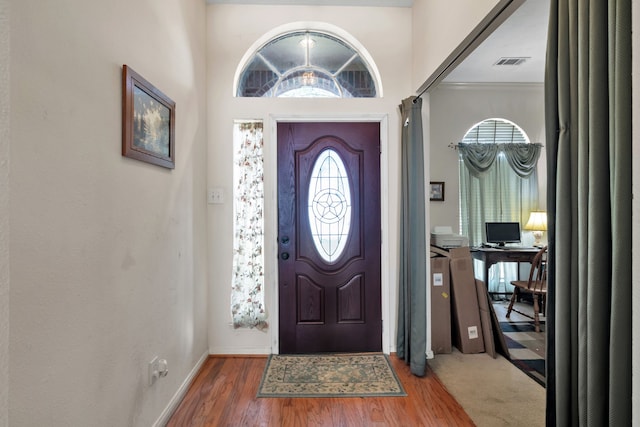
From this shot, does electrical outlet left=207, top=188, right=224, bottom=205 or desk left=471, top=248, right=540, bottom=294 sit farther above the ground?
electrical outlet left=207, top=188, right=224, bottom=205

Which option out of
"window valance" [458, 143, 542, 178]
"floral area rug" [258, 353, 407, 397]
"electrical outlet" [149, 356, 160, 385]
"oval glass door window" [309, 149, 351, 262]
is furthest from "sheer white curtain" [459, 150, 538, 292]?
"electrical outlet" [149, 356, 160, 385]

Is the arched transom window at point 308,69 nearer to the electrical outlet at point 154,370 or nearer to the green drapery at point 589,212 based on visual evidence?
the green drapery at point 589,212

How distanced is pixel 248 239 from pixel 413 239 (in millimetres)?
1350

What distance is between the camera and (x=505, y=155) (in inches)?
185

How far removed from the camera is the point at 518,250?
418cm

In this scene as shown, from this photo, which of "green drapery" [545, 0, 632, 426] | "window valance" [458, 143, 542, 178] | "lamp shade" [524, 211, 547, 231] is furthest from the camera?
"window valance" [458, 143, 542, 178]

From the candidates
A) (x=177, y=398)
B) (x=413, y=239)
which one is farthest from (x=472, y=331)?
(x=177, y=398)

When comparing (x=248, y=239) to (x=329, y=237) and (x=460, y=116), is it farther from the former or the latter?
(x=460, y=116)

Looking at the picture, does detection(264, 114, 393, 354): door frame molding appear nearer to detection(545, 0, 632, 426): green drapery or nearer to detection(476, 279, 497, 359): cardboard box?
detection(476, 279, 497, 359): cardboard box

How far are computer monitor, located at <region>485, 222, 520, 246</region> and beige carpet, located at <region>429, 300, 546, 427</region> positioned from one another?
2.01m

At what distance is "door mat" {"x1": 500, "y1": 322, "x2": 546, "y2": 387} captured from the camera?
8.79 feet

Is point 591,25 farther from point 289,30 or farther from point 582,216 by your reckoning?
point 289,30

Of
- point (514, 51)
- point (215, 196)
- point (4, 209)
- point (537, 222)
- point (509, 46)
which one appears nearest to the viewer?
point (4, 209)

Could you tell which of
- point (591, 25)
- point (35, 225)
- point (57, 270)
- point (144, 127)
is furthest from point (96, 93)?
point (591, 25)
